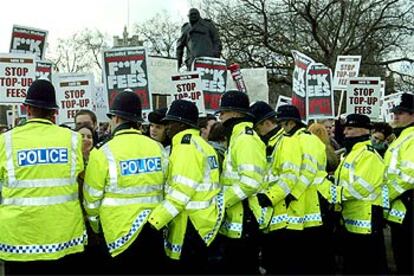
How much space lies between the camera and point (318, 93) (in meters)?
9.92

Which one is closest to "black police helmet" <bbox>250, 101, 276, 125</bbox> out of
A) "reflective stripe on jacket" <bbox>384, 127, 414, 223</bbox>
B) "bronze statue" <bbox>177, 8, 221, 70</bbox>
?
"reflective stripe on jacket" <bbox>384, 127, 414, 223</bbox>

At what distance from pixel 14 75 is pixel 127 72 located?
1625mm

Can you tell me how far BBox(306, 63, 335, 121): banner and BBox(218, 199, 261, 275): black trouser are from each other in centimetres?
351

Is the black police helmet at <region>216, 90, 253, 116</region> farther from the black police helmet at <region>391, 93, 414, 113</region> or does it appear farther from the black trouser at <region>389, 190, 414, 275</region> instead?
the black trouser at <region>389, 190, 414, 275</region>

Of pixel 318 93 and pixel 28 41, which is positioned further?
pixel 318 93

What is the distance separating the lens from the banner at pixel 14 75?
8820 millimetres

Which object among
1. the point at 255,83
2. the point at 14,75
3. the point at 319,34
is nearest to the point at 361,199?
the point at 14,75

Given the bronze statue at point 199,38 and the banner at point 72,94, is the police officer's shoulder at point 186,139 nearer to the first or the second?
the banner at point 72,94

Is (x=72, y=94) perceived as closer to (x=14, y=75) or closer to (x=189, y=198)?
(x=14, y=75)

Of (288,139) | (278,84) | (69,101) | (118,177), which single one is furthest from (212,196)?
(278,84)

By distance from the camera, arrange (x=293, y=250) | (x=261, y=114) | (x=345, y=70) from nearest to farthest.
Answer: (x=261, y=114) → (x=293, y=250) → (x=345, y=70)

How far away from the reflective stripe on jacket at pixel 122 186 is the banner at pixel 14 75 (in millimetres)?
3818

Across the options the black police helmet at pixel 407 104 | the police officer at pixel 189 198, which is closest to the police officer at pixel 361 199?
the black police helmet at pixel 407 104

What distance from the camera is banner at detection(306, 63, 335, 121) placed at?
32.3 ft
